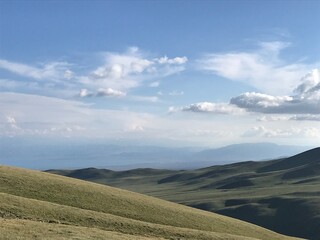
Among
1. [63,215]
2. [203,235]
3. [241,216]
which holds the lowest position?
[241,216]

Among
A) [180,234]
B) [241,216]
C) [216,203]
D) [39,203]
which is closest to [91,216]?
[39,203]

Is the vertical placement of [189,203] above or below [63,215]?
below

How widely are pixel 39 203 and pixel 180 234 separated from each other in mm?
16399

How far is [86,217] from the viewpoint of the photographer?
158 ft

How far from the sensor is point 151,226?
49094 millimetres

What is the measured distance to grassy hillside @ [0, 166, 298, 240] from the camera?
41031 millimetres

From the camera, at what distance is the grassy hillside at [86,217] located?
41031mm

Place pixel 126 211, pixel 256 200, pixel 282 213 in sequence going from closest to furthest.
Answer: pixel 126 211, pixel 282 213, pixel 256 200

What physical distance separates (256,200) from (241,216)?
1866 cm

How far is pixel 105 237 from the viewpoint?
132ft

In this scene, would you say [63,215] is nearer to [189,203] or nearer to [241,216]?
[241,216]

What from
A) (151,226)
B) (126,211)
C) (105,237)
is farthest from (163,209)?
(105,237)

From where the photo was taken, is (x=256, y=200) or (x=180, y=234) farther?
(x=256, y=200)

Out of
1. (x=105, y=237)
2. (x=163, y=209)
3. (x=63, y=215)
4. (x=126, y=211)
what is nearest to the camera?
(x=105, y=237)
